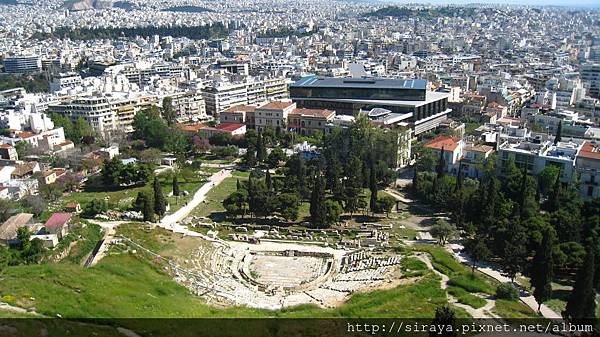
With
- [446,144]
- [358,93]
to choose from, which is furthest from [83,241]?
[358,93]

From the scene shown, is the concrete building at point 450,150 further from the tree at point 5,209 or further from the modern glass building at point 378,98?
the tree at point 5,209

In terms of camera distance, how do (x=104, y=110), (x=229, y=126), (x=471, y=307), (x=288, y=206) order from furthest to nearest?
(x=229, y=126), (x=104, y=110), (x=288, y=206), (x=471, y=307)

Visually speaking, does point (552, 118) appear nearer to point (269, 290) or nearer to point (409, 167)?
point (409, 167)

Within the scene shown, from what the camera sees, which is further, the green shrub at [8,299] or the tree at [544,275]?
the tree at [544,275]

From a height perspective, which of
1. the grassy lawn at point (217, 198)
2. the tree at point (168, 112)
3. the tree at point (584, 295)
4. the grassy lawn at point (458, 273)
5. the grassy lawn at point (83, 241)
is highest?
the tree at point (168, 112)

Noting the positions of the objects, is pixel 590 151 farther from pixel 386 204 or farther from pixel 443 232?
pixel 386 204

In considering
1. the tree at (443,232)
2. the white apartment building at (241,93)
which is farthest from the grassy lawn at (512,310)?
the white apartment building at (241,93)

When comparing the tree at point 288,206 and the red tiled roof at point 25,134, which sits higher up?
the red tiled roof at point 25,134
